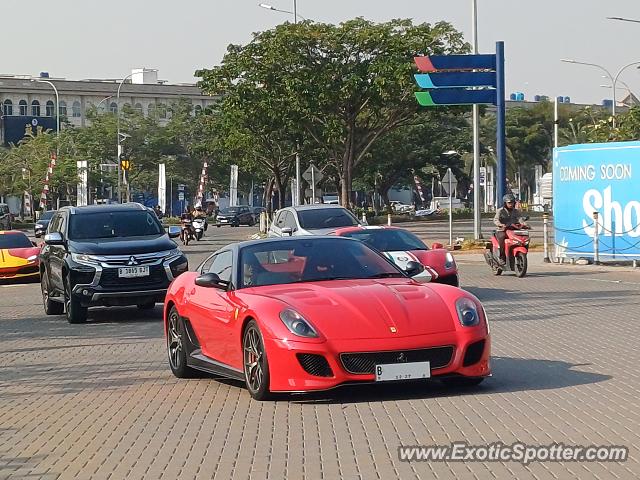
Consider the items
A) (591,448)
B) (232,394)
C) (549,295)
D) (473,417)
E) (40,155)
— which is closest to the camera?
(591,448)

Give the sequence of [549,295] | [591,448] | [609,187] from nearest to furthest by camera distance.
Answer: [591,448]
[549,295]
[609,187]

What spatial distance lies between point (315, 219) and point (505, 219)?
13.3 ft

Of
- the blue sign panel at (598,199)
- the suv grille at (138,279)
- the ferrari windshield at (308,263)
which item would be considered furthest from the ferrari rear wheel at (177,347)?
the blue sign panel at (598,199)

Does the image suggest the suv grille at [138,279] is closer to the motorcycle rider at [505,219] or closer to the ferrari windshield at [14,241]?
the motorcycle rider at [505,219]

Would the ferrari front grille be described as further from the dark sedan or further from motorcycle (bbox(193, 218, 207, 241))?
the dark sedan

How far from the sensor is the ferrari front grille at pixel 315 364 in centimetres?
1022

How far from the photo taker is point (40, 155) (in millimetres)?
102062

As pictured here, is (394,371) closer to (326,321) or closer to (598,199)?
(326,321)

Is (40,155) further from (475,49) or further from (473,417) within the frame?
(473,417)

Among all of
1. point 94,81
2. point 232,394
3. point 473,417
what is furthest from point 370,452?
point 94,81

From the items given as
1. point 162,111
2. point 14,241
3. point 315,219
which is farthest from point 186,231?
point 162,111

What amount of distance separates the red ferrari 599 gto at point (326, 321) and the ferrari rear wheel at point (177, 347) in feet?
1.21

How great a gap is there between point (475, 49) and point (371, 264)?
32.5 metres

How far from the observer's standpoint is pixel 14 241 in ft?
107
